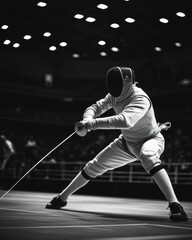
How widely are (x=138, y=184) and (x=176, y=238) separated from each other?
769 centimetres

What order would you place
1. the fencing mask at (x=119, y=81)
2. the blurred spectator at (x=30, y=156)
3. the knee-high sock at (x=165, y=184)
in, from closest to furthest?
the knee-high sock at (x=165, y=184)
the fencing mask at (x=119, y=81)
the blurred spectator at (x=30, y=156)

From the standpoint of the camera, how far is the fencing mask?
169 inches

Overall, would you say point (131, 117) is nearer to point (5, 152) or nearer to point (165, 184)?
point (165, 184)

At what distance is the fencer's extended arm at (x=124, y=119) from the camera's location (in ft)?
13.0

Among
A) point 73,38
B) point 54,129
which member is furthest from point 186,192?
point 54,129

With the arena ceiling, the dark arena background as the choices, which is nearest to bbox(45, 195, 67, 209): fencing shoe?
the dark arena background

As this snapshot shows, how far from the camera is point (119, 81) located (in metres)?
4.30

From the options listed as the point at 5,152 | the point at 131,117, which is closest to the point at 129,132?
the point at 131,117

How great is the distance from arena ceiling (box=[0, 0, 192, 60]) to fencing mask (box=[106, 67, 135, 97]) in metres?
7.22

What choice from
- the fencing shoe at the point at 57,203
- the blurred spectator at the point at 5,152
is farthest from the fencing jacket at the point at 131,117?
the blurred spectator at the point at 5,152

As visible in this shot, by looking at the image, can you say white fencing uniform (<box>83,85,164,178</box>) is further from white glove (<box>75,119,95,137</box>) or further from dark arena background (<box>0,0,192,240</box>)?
dark arena background (<box>0,0,192,240</box>)

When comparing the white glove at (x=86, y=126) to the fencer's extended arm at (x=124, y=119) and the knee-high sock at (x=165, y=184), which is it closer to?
the fencer's extended arm at (x=124, y=119)

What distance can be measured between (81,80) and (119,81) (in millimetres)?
28254

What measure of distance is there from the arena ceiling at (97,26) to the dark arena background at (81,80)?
44 millimetres
